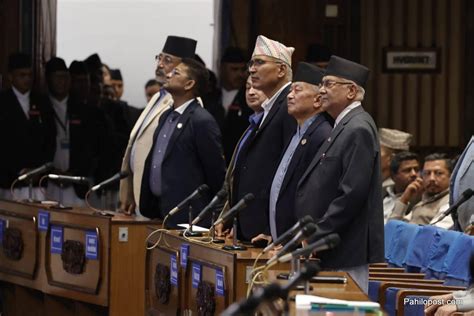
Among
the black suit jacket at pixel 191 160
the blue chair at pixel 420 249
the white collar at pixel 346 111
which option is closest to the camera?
the white collar at pixel 346 111

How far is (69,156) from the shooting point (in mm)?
12164

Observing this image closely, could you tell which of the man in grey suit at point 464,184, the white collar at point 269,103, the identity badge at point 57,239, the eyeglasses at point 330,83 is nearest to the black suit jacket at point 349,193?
the eyeglasses at point 330,83

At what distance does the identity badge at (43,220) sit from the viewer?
952cm

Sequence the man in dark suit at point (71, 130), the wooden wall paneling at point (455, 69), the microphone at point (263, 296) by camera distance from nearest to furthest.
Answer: the microphone at point (263, 296) < the man in dark suit at point (71, 130) < the wooden wall paneling at point (455, 69)

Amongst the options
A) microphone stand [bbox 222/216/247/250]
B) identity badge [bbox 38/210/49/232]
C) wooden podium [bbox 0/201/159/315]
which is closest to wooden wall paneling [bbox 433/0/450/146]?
wooden podium [bbox 0/201/159/315]

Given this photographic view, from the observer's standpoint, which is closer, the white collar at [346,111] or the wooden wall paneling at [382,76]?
the white collar at [346,111]

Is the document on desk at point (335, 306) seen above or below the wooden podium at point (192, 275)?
above

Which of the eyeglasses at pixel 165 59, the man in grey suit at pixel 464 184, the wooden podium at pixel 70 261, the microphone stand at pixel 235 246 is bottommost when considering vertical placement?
the wooden podium at pixel 70 261

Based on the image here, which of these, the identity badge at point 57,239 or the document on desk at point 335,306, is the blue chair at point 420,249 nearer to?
the identity badge at point 57,239

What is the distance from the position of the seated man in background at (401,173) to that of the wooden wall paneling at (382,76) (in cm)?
223

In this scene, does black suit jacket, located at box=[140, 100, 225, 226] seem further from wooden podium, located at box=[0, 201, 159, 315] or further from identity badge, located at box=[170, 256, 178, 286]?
identity badge, located at box=[170, 256, 178, 286]

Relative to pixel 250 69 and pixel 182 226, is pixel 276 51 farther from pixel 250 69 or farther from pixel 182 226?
pixel 182 226

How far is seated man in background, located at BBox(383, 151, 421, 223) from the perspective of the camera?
1015 cm

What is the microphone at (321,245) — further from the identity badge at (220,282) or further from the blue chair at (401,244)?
the blue chair at (401,244)
